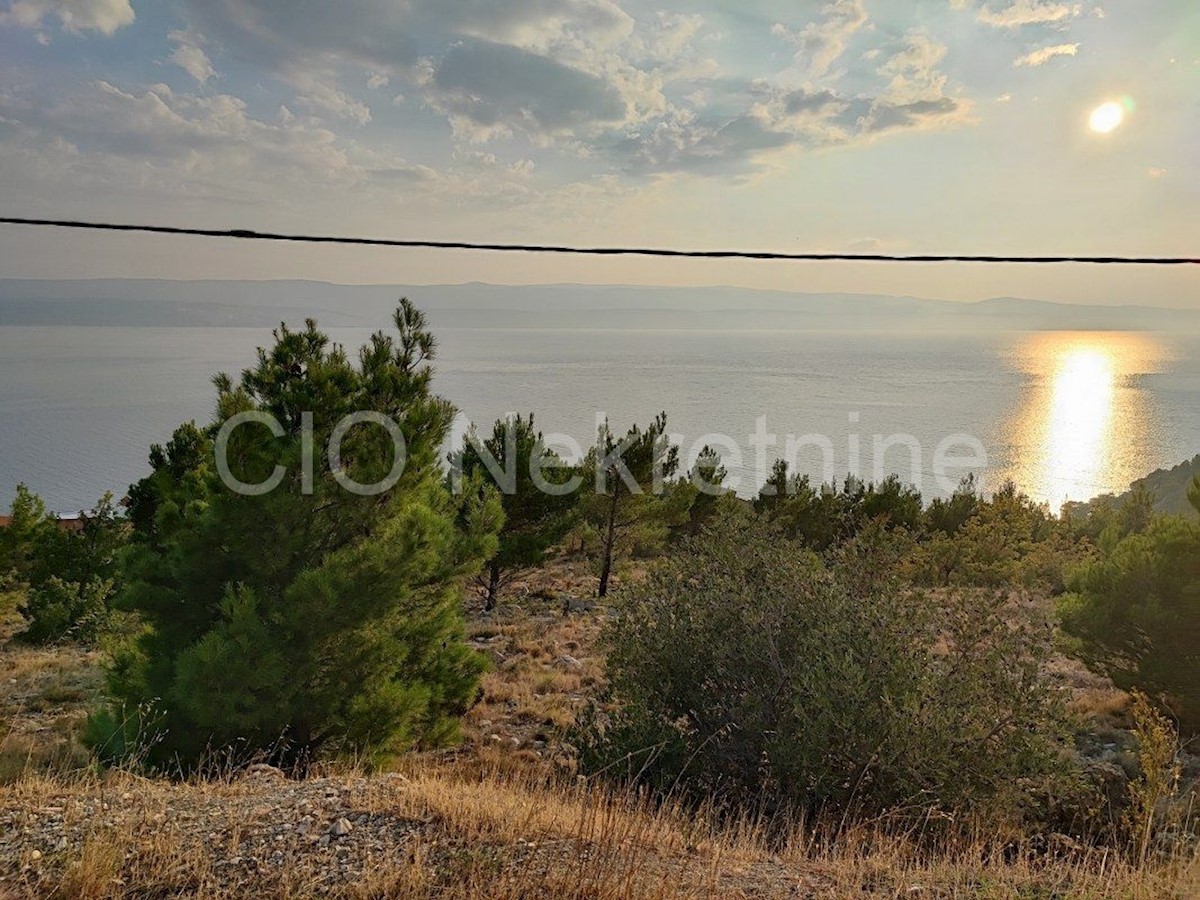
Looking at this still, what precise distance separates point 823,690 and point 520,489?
574 inches

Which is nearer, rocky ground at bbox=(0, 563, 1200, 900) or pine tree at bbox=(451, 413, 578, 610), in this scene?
rocky ground at bbox=(0, 563, 1200, 900)

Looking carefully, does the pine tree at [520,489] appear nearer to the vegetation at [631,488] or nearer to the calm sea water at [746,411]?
the vegetation at [631,488]

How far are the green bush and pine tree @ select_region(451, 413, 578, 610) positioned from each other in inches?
470

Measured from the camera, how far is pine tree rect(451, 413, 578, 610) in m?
20.1

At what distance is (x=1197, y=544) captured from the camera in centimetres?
1096

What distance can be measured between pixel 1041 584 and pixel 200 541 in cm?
2118

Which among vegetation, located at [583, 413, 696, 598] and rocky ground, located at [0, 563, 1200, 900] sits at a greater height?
vegetation, located at [583, 413, 696, 598]

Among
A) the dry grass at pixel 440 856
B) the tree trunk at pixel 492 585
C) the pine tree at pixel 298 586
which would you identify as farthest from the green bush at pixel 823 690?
the tree trunk at pixel 492 585

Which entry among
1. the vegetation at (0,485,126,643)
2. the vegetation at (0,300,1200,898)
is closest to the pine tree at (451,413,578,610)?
the vegetation at (0,300,1200,898)

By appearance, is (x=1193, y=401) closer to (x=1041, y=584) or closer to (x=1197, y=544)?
(x=1041, y=584)

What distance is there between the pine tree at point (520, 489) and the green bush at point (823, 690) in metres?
11.9

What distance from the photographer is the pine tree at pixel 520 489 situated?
2006cm

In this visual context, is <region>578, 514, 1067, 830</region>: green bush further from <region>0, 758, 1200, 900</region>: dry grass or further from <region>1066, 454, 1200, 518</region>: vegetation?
<region>1066, 454, 1200, 518</region>: vegetation

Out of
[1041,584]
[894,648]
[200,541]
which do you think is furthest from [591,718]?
[1041,584]
